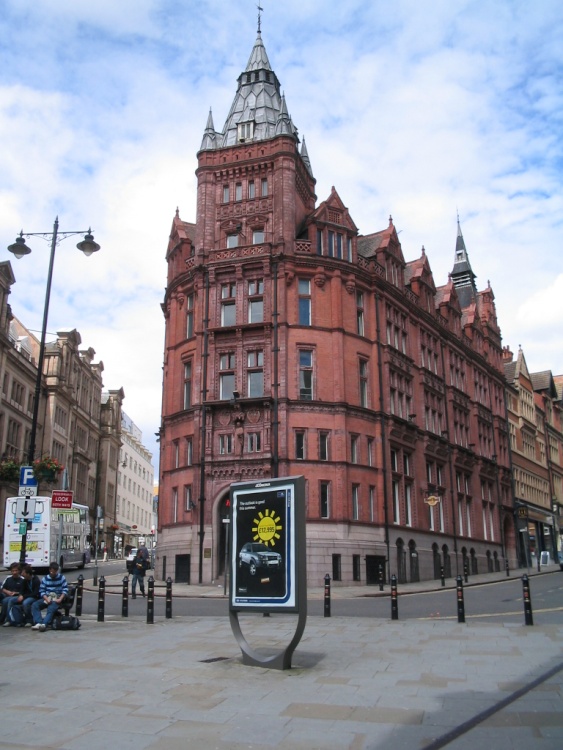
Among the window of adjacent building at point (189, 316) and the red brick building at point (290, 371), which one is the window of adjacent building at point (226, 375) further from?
the window of adjacent building at point (189, 316)

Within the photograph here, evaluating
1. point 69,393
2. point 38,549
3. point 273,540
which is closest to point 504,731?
point 273,540

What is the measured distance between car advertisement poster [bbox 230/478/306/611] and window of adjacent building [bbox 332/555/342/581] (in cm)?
2303

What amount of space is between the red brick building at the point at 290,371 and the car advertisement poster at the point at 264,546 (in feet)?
73.5

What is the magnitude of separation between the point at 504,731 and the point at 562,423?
90.6 metres

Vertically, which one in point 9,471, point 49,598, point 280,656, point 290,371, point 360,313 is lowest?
point 280,656

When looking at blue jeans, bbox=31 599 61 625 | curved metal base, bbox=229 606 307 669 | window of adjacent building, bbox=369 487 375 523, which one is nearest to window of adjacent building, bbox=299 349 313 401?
window of adjacent building, bbox=369 487 375 523

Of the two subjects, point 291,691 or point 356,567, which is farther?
point 356,567

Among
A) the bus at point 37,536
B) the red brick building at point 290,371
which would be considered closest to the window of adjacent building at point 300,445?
the red brick building at point 290,371

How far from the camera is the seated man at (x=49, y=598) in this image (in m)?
16.2

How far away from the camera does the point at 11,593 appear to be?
1684 cm

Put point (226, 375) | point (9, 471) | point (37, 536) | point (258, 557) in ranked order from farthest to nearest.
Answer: point (9, 471) < point (226, 375) < point (37, 536) < point (258, 557)

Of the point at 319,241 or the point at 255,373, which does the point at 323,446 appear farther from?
the point at 319,241

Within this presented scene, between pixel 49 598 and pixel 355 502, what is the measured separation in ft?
73.4

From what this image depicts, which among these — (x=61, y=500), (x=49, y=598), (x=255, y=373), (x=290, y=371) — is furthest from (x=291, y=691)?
(x=255, y=373)
